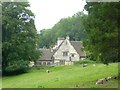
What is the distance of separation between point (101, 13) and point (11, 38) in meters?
31.5

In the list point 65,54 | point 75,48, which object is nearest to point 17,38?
point 75,48

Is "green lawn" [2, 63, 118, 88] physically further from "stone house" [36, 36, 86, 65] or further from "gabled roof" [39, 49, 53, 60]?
"gabled roof" [39, 49, 53, 60]

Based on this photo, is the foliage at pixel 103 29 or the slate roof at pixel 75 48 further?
the slate roof at pixel 75 48

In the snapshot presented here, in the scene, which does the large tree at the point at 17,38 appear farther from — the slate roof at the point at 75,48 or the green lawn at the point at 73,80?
the slate roof at the point at 75,48

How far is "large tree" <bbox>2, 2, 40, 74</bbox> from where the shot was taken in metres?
51.6

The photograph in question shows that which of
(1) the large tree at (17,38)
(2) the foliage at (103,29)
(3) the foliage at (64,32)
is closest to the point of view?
(2) the foliage at (103,29)

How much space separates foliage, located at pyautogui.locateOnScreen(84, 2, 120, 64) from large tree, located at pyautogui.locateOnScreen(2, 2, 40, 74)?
91.3 ft

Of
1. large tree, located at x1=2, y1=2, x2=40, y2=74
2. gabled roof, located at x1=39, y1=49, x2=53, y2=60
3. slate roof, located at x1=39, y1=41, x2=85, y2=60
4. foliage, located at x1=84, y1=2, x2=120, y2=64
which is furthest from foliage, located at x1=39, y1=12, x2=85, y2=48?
foliage, located at x1=84, y1=2, x2=120, y2=64

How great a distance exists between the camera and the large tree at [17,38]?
51625 millimetres

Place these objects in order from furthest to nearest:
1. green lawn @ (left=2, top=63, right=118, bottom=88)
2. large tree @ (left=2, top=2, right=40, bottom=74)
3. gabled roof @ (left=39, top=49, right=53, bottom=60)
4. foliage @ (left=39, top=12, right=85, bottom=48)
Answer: foliage @ (left=39, top=12, right=85, bottom=48) → gabled roof @ (left=39, top=49, right=53, bottom=60) → large tree @ (left=2, top=2, right=40, bottom=74) → green lawn @ (left=2, top=63, right=118, bottom=88)

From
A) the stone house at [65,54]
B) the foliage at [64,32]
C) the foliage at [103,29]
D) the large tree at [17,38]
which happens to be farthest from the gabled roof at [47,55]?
the foliage at [103,29]

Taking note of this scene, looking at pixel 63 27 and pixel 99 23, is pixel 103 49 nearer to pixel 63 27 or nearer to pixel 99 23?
pixel 99 23

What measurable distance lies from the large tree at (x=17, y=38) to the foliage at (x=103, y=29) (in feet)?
91.3

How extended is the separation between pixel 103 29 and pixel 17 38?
101ft
